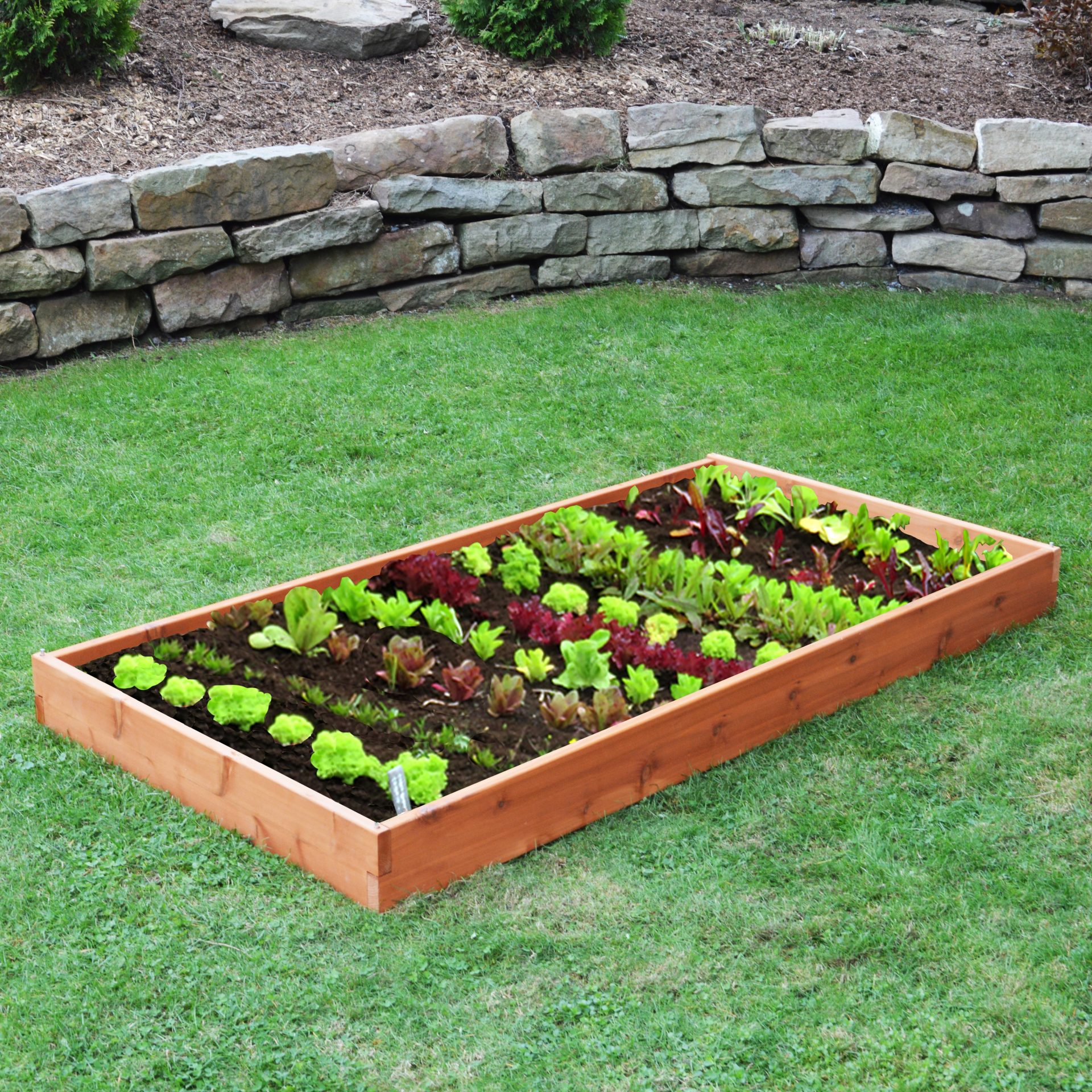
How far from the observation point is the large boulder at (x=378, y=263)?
262 inches

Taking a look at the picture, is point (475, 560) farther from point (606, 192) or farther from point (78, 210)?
point (606, 192)

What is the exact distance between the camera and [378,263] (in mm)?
6766

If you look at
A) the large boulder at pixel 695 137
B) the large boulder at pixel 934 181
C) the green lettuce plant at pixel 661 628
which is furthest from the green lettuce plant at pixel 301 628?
the large boulder at pixel 934 181

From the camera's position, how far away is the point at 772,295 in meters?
7.22

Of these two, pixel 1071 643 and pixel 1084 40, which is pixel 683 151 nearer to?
pixel 1084 40

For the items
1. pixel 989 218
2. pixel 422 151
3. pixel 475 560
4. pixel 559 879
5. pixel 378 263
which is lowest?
pixel 559 879

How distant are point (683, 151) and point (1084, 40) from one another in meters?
2.83

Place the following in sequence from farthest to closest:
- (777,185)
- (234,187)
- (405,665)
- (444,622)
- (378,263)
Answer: (777,185)
(378,263)
(234,187)
(444,622)
(405,665)

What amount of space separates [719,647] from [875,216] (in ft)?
14.8

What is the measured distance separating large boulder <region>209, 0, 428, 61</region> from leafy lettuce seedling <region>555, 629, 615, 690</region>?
5558 mm

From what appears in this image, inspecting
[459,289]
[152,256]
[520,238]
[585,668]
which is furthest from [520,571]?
[520,238]

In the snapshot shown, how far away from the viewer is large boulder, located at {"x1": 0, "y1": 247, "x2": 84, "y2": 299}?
5805 millimetres

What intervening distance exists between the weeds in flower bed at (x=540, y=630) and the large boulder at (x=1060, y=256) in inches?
131

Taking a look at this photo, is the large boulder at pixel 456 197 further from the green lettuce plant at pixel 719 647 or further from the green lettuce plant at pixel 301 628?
the green lettuce plant at pixel 719 647
